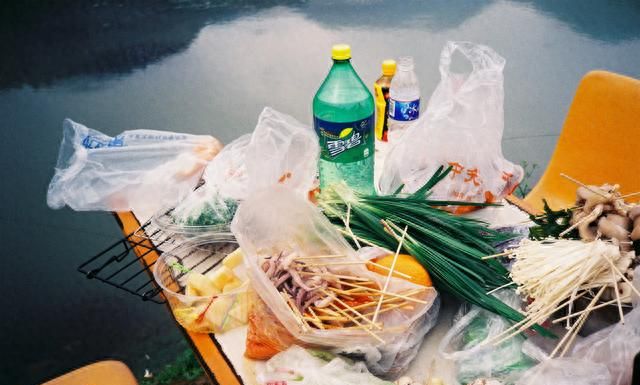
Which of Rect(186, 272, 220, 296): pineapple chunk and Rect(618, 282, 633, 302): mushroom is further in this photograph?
Rect(186, 272, 220, 296): pineapple chunk

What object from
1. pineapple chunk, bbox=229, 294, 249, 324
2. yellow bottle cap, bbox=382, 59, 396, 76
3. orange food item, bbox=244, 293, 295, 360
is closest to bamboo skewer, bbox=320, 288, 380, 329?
orange food item, bbox=244, 293, 295, 360

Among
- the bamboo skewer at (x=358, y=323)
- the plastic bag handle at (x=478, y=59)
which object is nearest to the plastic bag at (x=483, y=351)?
the bamboo skewer at (x=358, y=323)

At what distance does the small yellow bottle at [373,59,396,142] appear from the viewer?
1.74m

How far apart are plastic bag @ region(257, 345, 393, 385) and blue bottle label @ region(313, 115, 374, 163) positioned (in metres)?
0.55

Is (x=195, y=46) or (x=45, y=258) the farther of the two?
(x=195, y=46)

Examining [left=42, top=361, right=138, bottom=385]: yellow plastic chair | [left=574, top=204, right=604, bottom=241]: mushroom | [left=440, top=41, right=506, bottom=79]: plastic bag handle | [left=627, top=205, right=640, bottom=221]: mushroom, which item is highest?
[left=440, top=41, right=506, bottom=79]: plastic bag handle

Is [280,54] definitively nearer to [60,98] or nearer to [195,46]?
[195,46]

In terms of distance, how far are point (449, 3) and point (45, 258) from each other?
397 cm

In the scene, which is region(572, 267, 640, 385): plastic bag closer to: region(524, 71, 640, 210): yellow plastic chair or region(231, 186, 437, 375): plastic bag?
region(231, 186, 437, 375): plastic bag

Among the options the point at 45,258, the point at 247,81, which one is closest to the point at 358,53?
the point at 247,81

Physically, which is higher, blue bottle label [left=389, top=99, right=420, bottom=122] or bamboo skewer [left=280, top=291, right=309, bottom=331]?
blue bottle label [left=389, top=99, right=420, bottom=122]

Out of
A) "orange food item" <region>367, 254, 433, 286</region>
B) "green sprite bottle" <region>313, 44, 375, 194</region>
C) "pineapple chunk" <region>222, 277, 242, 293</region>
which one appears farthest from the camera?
"green sprite bottle" <region>313, 44, 375, 194</region>

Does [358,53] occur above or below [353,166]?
below

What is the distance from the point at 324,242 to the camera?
3.76 feet
